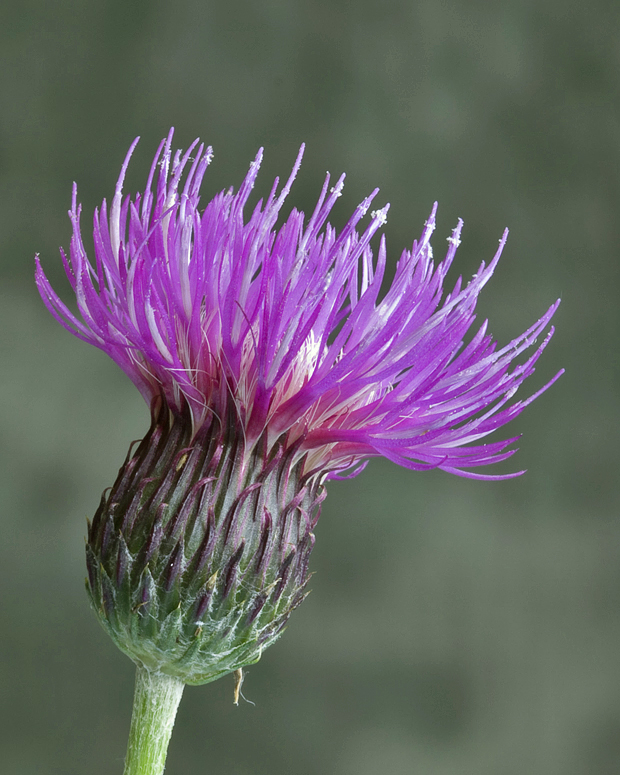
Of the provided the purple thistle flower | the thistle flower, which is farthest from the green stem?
the purple thistle flower

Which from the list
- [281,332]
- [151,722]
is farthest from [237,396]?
[151,722]

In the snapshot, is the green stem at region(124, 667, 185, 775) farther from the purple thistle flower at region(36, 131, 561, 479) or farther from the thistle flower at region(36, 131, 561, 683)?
the purple thistle flower at region(36, 131, 561, 479)

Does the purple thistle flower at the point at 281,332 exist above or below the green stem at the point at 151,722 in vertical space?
above

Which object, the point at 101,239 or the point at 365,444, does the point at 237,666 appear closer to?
the point at 365,444

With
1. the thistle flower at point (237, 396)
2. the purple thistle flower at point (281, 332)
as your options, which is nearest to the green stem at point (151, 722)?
the thistle flower at point (237, 396)

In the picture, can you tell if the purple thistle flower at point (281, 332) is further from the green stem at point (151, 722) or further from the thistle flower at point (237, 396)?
the green stem at point (151, 722)

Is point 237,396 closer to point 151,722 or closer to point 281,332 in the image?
point 281,332

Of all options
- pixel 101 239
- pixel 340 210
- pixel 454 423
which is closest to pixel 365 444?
pixel 454 423
